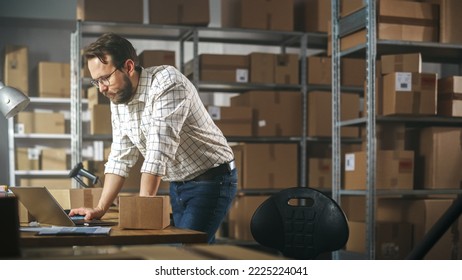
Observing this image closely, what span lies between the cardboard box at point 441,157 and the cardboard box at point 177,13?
1.46m

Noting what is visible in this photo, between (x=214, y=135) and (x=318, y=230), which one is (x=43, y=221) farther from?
(x=318, y=230)

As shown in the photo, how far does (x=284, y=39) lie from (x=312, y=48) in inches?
8.6

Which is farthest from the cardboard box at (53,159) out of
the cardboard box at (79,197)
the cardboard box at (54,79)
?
the cardboard box at (79,197)

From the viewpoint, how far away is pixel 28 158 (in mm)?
5543

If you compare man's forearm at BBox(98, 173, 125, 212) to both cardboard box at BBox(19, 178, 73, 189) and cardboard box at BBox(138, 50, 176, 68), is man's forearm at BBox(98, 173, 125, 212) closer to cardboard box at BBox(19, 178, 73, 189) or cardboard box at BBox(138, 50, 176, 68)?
cardboard box at BBox(138, 50, 176, 68)

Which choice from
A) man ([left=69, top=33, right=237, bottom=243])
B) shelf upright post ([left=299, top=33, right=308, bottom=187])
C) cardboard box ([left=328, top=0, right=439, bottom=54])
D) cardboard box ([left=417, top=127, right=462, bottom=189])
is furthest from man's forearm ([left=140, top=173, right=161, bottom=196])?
shelf upright post ([left=299, top=33, right=308, bottom=187])

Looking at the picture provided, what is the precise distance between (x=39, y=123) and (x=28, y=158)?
1.00 feet

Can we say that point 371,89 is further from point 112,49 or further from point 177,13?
point 112,49

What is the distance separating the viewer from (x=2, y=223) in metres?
1.05

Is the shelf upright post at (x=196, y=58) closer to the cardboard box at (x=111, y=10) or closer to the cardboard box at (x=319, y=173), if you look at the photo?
the cardboard box at (x=111, y=10)

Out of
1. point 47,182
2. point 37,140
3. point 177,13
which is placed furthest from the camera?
point 37,140

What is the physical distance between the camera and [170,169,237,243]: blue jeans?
2.13 metres

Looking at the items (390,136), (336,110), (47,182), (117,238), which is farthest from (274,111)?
(117,238)
